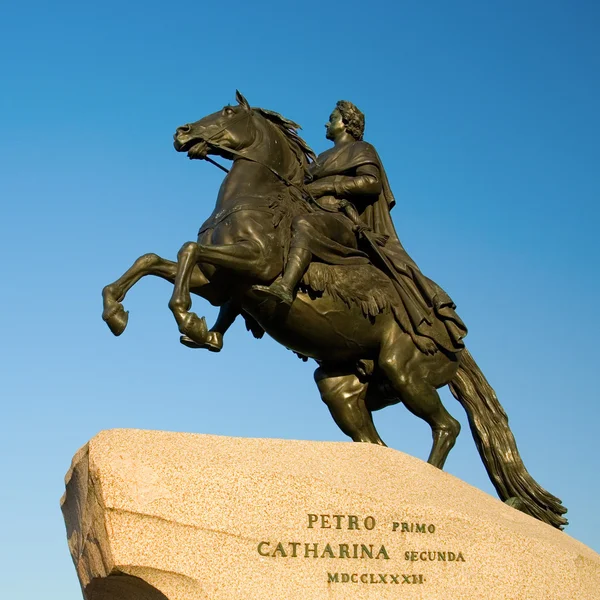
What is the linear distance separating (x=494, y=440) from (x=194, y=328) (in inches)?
132

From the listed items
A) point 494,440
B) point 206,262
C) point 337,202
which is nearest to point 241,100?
point 337,202

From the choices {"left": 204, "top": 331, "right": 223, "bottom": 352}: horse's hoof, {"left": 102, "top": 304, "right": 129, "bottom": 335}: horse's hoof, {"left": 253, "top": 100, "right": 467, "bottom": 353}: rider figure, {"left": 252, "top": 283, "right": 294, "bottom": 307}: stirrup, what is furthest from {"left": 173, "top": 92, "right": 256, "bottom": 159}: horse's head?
{"left": 102, "top": 304, "right": 129, "bottom": 335}: horse's hoof

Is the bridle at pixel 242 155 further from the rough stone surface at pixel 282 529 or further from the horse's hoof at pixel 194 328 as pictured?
the rough stone surface at pixel 282 529

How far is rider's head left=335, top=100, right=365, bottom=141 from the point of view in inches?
414

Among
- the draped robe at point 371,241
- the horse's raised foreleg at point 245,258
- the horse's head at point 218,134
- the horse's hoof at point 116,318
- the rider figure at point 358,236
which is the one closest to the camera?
the horse's hoof at point 116,318

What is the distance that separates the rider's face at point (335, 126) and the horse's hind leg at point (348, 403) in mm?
2343

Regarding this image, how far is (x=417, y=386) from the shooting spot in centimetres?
940

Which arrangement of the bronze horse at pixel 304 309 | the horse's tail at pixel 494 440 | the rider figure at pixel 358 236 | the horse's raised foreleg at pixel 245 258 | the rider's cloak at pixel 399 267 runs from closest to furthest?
the horse's raised foreleg at pixel 245 258
the bronze horse at pixel 304 309
the rider figure at pixel 358 236
the rider's cloak at pixel 399 267
the horse's tail at pixel 494 440

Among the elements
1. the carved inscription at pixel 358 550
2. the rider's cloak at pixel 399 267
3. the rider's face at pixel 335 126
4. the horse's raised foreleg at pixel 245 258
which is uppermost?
the rider's face at pixel 335 126

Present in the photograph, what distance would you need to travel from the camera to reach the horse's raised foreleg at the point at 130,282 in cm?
830

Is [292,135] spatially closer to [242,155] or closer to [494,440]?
[242,155]

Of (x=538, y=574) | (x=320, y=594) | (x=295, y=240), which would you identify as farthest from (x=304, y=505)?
(x=295, y=240)

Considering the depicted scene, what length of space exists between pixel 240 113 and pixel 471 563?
4.36 m

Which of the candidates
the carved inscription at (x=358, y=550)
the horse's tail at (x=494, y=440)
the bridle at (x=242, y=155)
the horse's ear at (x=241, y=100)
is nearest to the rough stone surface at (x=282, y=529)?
the carved inscription at (x=358, y=550)
